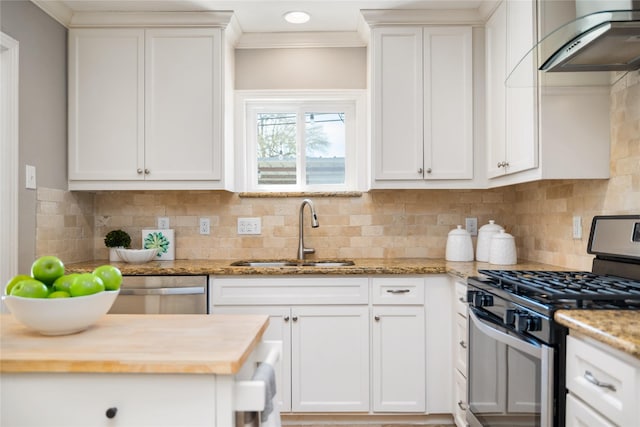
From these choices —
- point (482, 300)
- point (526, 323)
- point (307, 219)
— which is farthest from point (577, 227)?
point (307, 219)

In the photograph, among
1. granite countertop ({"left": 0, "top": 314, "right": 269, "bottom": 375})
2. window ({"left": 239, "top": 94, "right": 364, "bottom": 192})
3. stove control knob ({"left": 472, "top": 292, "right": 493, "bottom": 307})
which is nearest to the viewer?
granite countertop ({"left": 0, "top": 314, "right": 269, "bottom": 375})

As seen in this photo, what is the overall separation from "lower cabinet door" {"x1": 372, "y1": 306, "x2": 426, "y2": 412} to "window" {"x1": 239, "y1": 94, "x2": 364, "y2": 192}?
104 centimetres

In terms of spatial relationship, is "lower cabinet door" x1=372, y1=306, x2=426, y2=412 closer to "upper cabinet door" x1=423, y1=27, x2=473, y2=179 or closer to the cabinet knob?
"upper cabinet door" x1=423, y1=27, x2=473, y2=179

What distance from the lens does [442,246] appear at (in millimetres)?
3092

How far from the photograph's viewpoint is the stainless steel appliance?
4.57 feet

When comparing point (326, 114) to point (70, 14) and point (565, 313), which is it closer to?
point (70, 14)

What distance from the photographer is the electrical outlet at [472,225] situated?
10.1 ft

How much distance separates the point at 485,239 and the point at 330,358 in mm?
1188

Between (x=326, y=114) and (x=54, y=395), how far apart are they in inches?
99.7

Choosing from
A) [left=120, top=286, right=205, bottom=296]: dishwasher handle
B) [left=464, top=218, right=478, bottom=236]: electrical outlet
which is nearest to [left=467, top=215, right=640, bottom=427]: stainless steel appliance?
[left=464, top=218, right=478, bottom=236]: electrical outlet

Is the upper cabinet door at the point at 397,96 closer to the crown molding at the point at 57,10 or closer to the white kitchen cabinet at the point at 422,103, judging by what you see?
the white kitchen cabinet at the point at 422,103

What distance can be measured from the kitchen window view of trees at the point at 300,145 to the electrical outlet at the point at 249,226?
24cm

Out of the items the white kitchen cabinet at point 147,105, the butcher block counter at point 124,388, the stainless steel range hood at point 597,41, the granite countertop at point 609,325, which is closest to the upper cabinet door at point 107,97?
the white kitchen cabinet at point 147,105

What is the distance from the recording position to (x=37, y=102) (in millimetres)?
2516
